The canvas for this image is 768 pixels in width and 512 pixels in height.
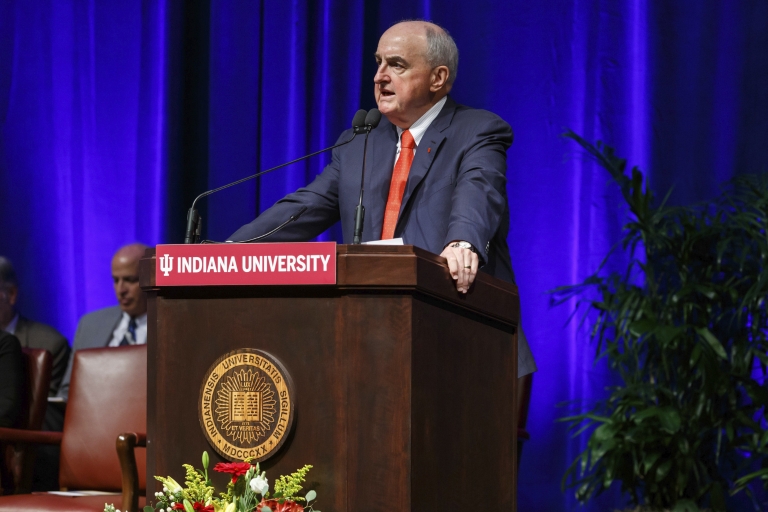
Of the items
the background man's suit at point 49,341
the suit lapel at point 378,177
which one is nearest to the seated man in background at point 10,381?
the background man's suit at point 49,341

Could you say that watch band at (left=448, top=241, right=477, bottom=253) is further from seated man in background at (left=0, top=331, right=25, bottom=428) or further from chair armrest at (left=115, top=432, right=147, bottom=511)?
seated man in background at (left=0, top=331, right=25, bottom=428)

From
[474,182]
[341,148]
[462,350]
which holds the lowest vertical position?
[462,350]

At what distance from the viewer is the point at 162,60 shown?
454cm

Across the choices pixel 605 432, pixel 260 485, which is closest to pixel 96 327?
pixel 605 432

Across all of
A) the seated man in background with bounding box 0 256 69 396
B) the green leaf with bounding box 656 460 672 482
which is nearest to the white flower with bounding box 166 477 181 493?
the green leaf with bounding box 656 460 672 482

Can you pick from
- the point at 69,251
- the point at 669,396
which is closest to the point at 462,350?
the point at 669,396

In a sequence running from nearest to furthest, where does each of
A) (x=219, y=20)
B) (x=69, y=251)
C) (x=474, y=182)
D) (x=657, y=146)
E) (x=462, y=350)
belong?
1. (x=462, y=350)
2. (x=474, y=182)
3. (x=657, y=146)
4. (x=219, y=20)
5. (x=69, y=251)

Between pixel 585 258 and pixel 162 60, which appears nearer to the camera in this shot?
pixel 585 258

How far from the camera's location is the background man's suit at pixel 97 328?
4.46 meters

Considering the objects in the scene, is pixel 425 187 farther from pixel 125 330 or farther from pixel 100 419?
pixel 125 330

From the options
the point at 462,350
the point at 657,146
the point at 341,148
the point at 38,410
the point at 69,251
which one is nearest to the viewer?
the point at 462,350

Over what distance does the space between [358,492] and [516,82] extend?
3.03 meters

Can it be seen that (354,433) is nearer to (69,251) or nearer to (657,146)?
(657,146)

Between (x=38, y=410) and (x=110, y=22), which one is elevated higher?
(x=110, y=22)
